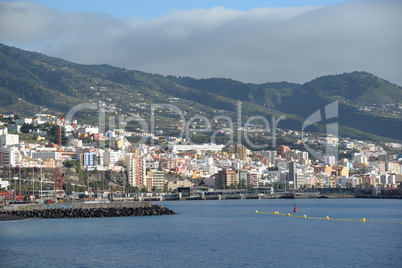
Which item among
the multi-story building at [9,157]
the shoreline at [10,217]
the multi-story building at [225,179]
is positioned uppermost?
the multi-story building at [9,157]

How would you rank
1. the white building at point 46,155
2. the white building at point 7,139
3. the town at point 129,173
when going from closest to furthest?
1. the town at point 129,173
2. the white building at point 46,155
3. the white building at point 7,139

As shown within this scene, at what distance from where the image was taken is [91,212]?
6944 cm

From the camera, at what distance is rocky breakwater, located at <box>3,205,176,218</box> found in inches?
2635

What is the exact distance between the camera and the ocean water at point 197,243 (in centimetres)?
3906

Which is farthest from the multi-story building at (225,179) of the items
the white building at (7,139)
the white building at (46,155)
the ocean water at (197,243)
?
the ocean water at (197,243)

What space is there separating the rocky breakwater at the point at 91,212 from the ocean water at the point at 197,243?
128 inches

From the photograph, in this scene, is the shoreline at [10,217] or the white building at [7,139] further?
the white building at [7,139]

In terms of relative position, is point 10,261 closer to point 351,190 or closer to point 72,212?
point 72,212

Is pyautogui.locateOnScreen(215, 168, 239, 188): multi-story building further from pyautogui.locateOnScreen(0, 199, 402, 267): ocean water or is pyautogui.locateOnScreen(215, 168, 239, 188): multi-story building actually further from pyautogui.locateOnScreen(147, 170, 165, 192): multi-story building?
pyautogui.locateOnScreen(0, 199, 402, 267): ocean water

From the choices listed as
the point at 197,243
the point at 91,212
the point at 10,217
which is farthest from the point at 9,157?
the point at 197,243

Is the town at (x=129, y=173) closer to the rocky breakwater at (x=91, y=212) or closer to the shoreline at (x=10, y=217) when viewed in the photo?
the rocky breakwater at (x=91, y=212)

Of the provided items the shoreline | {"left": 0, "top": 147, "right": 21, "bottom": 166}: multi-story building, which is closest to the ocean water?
the shoreline

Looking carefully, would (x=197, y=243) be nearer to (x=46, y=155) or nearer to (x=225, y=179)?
(x=46, y=155)

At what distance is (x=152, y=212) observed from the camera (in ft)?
237
